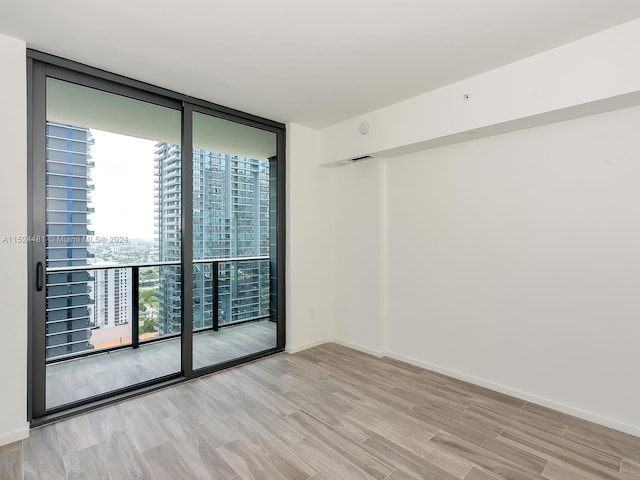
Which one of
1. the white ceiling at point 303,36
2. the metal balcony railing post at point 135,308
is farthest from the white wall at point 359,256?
the metal balcony railing post at point 135,308

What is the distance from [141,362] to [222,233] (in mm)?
1806

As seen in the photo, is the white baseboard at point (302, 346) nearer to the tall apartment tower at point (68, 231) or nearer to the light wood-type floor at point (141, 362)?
the light wood-type floor at point (141, 362)

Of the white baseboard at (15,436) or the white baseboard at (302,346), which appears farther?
Answer: the white baseboard at (302,346)

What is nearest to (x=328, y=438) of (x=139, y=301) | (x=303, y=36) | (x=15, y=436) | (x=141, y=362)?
(x=15, y=436)

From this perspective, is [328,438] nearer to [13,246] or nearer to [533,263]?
[533,263]

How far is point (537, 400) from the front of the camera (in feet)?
8.98

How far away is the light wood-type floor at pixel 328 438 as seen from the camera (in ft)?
6.47

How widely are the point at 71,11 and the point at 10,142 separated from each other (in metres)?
1.01

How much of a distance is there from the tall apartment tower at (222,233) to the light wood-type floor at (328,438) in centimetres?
141

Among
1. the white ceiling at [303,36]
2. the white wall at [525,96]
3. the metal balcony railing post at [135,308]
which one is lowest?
the metal balcony railing post at [135,308]

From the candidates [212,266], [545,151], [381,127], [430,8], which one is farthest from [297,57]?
[212,266]

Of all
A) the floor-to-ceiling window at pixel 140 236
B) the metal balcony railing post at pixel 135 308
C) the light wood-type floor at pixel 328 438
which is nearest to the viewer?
the light wood-type floor at pixel 328 438

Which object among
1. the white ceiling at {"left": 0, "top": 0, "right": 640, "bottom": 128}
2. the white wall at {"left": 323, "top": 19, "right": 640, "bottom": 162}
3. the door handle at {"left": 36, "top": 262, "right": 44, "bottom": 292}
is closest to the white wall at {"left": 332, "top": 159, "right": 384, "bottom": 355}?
the white wall at {"left": 323, "top": 19, "right": 640, "bottom": 162}

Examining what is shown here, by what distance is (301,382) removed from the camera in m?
3.20
